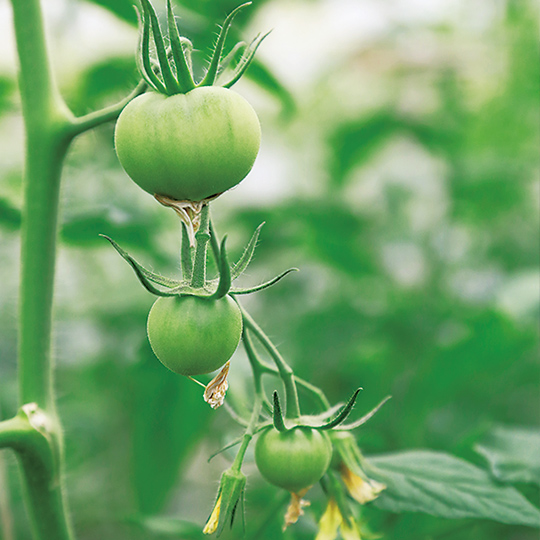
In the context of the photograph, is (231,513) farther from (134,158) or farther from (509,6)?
(509,6)

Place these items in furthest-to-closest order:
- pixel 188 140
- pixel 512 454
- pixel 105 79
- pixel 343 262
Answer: pixel 343 262, pixel 105 79, pixel 512 454, pixel 188 140

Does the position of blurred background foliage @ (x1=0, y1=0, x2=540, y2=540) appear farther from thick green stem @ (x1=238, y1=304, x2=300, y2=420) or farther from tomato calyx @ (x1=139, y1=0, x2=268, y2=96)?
tomato calyx @ (x1=139, y1=0, x2=268, y2=96)

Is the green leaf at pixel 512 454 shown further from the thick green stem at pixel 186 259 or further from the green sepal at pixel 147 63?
the green sepal at pixel 147 63

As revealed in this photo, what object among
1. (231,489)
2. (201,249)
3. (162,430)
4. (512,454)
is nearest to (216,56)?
(201,249)

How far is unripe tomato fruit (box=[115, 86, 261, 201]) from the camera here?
37cm

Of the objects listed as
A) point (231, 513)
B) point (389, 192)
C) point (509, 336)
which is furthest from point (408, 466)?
point (389, 192)

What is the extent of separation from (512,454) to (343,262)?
70 cm

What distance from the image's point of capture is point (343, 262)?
136 cm

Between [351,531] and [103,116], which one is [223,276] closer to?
[103,116]

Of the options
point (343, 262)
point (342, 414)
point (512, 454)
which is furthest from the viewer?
point (343, 262)

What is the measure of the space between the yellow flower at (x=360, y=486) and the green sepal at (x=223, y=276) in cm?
27

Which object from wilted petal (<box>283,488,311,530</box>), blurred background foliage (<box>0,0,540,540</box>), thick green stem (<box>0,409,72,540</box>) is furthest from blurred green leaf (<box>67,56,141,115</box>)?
wilted petal (<box>283,488,311,530</box>)

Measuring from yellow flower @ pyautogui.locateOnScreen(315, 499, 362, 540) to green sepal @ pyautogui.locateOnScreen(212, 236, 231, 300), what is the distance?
30 centimetres

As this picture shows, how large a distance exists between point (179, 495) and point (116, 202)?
39.7 inches
